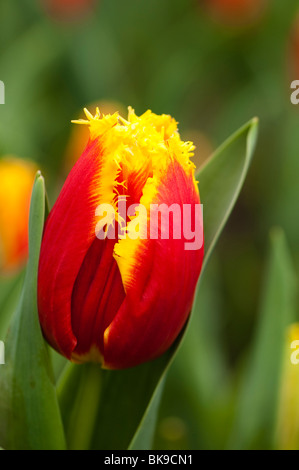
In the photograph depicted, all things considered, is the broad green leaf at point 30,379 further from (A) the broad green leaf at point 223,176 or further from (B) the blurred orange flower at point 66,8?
(B) the blurred orange flower at point 66,8

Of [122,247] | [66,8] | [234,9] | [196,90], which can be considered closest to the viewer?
[122,247]

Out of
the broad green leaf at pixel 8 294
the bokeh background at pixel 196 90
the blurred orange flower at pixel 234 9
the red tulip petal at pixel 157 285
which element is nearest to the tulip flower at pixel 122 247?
the red tulip petal at pixel 157 285

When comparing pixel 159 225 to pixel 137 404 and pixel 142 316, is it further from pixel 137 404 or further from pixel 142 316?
pixel 137 404

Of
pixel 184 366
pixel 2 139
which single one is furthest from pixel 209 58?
pixel 184 366

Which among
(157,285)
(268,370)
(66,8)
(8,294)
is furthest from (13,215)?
(66,8)

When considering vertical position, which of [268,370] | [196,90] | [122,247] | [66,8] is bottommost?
[268,370]

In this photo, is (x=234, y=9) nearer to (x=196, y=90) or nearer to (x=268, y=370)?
(x=196, y=90)
